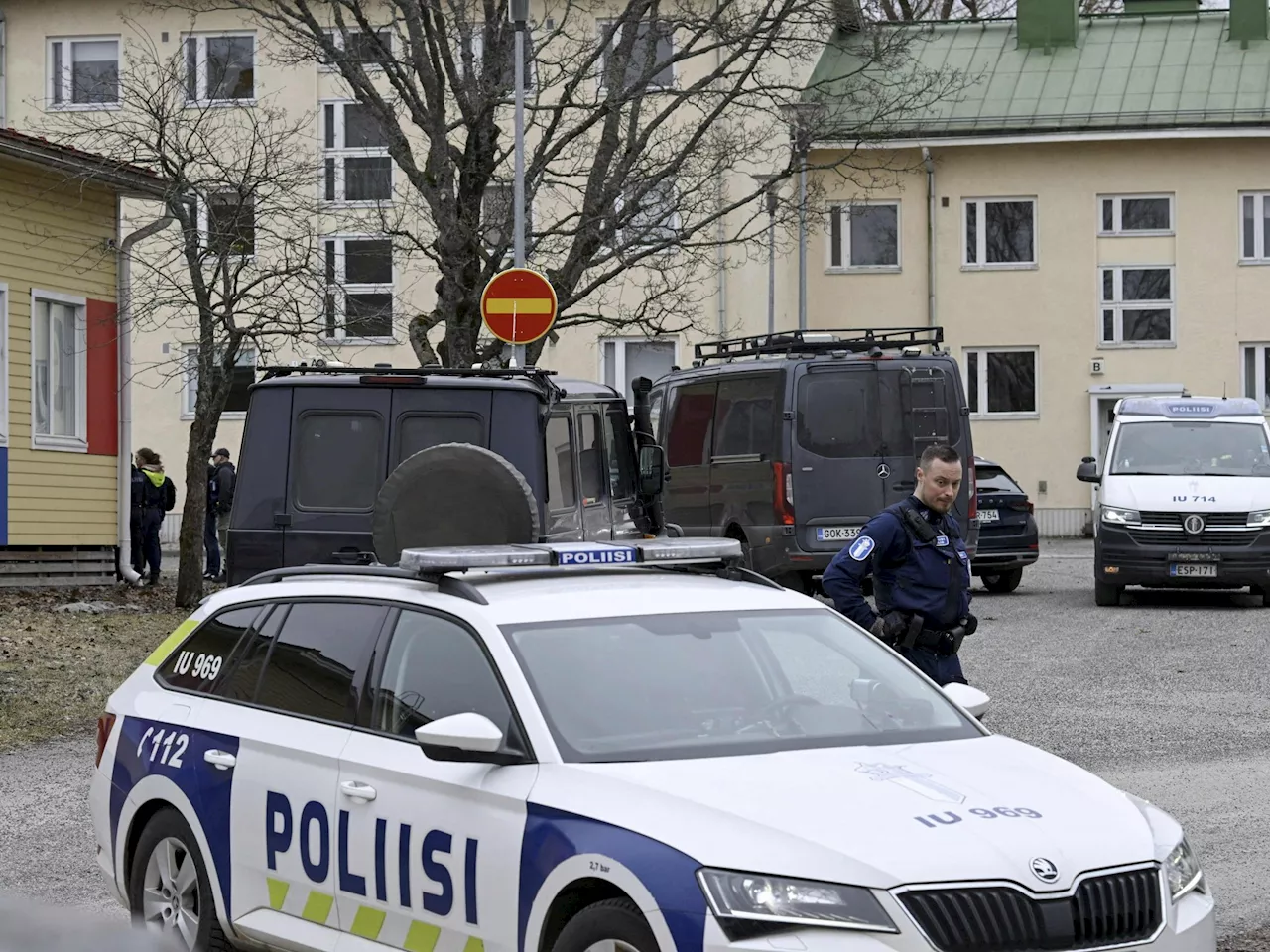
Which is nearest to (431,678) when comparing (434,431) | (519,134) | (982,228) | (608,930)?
(608,930)

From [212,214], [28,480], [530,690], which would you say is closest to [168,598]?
[28,480]

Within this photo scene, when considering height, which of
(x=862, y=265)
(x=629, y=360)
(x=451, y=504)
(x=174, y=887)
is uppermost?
(x=862, y=265)

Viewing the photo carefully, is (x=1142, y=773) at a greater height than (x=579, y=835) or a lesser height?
lesser

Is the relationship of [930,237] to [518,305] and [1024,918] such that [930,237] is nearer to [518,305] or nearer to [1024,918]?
[518,305]

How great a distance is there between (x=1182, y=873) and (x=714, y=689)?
1.39m

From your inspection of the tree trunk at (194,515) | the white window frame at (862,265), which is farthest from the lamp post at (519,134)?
the white window frame at (862,265)

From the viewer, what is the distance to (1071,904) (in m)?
4.68

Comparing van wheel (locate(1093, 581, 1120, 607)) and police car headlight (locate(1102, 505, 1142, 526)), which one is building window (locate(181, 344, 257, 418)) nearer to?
van wheel (locate(1093, 581, 1120, 607))

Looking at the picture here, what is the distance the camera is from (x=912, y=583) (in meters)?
8.18

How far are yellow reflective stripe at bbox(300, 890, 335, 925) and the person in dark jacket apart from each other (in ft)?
61.5

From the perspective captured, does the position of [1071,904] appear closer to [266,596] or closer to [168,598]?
[266,596]

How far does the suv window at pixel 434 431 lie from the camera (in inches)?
456

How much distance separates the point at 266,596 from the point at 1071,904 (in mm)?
3080

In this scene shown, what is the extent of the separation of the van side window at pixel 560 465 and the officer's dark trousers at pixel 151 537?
1293 cm
